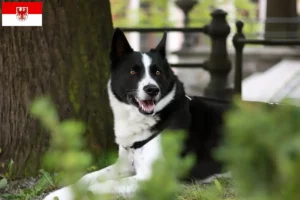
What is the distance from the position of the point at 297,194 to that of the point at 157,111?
3404 millimetres

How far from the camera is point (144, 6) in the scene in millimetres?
28625

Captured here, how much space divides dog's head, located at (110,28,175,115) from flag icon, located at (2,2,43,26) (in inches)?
32.8

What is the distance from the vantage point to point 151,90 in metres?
4.80

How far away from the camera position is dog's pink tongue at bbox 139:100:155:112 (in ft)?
16.2

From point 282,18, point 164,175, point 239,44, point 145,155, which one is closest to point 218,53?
point 239,44

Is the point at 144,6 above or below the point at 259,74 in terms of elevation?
above

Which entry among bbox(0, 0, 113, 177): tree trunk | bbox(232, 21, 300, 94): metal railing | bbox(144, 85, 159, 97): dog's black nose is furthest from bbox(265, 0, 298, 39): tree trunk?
bbox(144, 85, 159, 97): dog's black nose

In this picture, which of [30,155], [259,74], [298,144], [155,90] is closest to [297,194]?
[298,144]

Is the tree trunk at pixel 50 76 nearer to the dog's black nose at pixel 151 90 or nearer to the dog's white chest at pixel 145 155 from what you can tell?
the dog's white chest at pixel 145 155


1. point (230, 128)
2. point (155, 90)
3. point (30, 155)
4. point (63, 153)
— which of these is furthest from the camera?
point (30, 155)

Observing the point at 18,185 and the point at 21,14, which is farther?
the point at 21,14

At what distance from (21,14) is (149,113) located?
141 centimetres

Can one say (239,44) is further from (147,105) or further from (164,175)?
(164,175)

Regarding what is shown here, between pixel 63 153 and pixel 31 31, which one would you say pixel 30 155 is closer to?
pixel 31 31
